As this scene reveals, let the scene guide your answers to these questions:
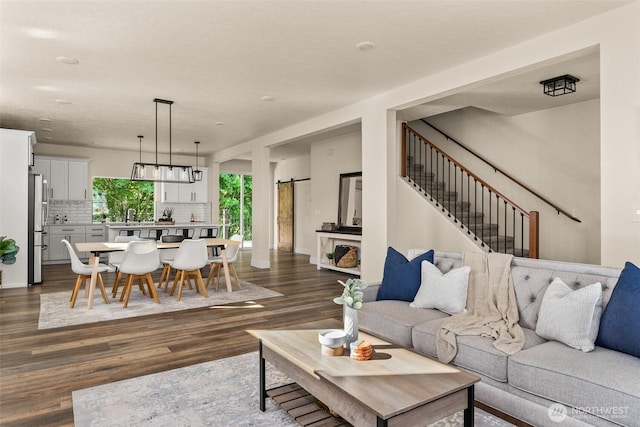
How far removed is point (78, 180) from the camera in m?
9.40

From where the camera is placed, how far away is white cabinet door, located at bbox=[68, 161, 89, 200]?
9.32 meters

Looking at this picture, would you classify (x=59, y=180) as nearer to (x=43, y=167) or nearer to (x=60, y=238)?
(x=43, y=167)

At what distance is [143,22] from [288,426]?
325 cm

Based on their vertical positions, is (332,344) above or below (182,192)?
below

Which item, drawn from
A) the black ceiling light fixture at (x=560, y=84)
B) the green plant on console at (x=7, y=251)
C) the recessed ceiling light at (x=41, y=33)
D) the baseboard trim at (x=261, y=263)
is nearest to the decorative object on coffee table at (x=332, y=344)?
the recessed ceiling light at (x=41, y=33)

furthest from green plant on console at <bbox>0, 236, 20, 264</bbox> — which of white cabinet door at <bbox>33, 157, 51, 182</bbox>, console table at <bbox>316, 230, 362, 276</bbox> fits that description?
console table at <bbox>316, 230, 362, 276</bbox>

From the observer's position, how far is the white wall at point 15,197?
6.25 m

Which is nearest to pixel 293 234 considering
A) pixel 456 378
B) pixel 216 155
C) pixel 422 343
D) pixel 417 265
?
pixel 216 155

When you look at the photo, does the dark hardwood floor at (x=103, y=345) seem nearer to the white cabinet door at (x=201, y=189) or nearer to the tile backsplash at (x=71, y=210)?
the tile backsplash at (x=71, y=210)

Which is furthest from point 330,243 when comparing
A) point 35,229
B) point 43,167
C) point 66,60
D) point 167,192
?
point 43,167

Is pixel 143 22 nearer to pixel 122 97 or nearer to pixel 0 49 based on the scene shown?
pixel 0 49

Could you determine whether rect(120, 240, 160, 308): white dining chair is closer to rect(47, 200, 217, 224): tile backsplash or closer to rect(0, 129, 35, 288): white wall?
rect(0, 129, 35, 288): white wall

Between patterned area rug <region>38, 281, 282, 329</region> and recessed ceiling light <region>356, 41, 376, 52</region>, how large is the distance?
3.25m

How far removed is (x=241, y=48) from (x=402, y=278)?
265 centimetres
